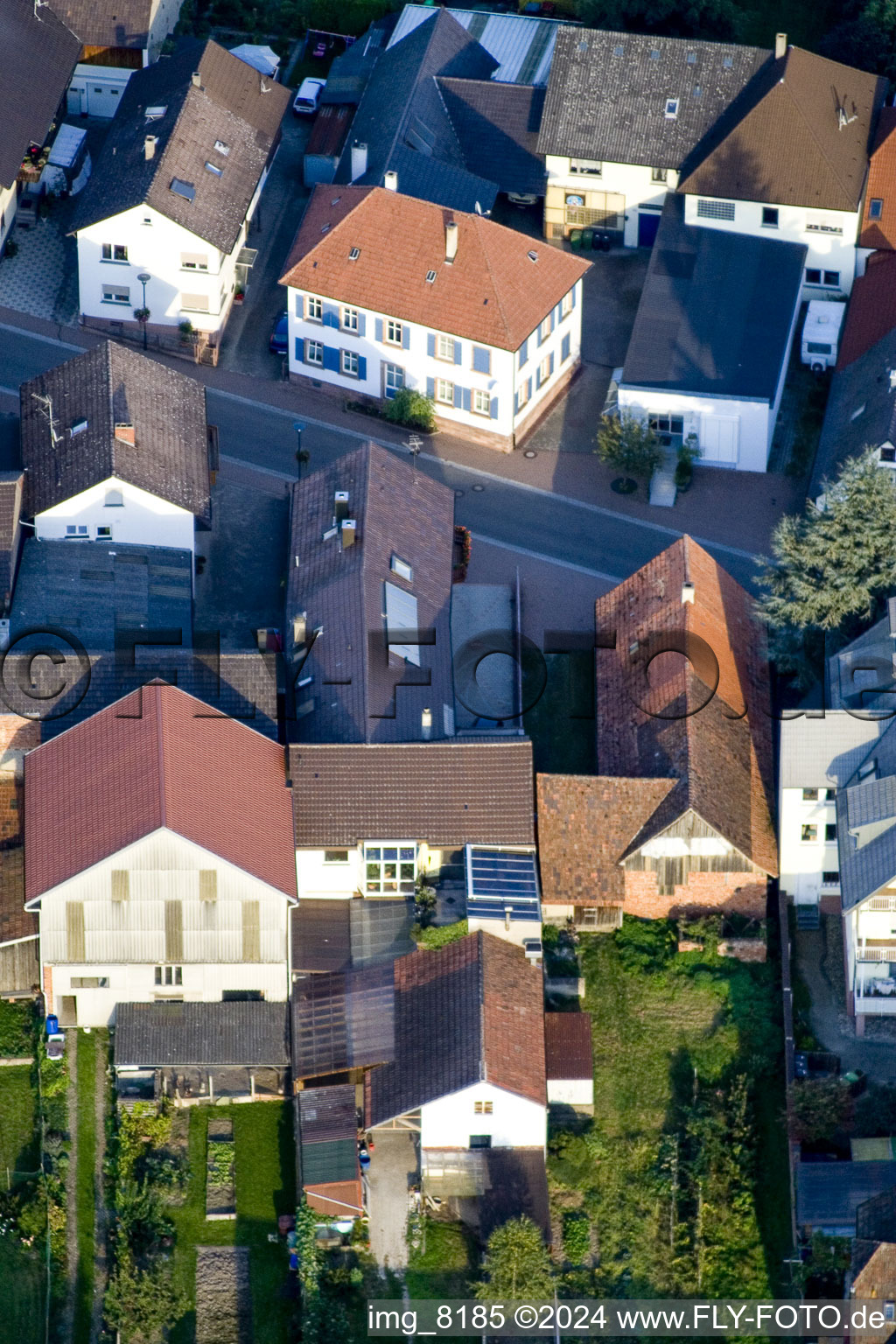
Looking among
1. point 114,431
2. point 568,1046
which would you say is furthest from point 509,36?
point 568,1046

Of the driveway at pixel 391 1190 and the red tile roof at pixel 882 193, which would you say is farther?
the red tile roof at pixel 882 193

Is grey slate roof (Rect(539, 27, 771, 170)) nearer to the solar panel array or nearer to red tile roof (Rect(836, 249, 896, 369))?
red tile roof (Rect(836, 249, 896, 369))

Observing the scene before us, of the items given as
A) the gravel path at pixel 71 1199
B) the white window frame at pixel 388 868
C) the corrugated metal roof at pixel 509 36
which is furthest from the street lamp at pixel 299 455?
the gravel path at pixel 71 1199

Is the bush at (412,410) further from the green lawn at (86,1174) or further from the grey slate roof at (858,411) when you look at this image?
the green lawn at (86,1174)

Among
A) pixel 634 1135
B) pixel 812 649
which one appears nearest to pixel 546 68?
pixel 812 649

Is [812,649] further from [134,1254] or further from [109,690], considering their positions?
[134,1254]

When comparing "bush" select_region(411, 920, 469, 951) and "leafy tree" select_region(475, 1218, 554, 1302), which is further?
"bush" select_region(411, 920, 469, 951)

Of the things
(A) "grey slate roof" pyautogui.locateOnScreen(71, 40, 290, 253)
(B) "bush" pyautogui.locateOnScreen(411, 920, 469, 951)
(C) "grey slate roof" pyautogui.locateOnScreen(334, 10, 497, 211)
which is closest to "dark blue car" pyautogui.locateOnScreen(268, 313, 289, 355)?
(A) "grey slate roof" pyautogui.locateOnScreen(71, 40, 290, 253)

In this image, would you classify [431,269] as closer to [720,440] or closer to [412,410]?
[412,410]
